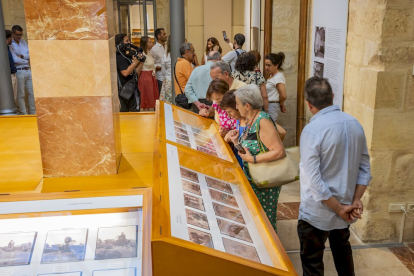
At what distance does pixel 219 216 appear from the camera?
82.8 inches

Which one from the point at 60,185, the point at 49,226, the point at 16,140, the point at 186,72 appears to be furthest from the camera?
the point at 186,72

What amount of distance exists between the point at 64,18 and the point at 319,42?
11.9 feet

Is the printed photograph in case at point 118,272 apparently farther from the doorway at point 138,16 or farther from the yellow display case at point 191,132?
the doorway at point 138,16

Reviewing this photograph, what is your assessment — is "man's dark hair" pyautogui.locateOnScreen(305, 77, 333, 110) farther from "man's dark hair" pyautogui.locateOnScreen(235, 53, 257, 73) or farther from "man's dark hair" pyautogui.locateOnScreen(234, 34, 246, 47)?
"man's dark hair" pyautogui.locateOnScreen(234, 34, 246, 47)

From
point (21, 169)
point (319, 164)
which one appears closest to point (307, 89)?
point (319, 164)

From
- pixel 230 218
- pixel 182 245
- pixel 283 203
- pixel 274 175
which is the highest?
pixel 182 245

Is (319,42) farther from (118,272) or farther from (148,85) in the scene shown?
(118,272)

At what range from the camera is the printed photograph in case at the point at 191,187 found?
223 cm

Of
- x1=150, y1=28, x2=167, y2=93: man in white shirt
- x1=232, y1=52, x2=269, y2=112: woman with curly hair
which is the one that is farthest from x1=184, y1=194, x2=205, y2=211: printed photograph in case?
x1=150, y1=28, x2=167, y2=93: man in white shirt

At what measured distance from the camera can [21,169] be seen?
313 centimetres

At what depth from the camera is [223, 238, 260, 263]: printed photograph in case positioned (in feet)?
5.69

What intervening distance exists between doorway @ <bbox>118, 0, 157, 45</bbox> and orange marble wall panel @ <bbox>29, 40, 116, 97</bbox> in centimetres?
1046

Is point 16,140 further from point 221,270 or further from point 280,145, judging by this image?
point 221,270

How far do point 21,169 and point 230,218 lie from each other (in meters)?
1.74
